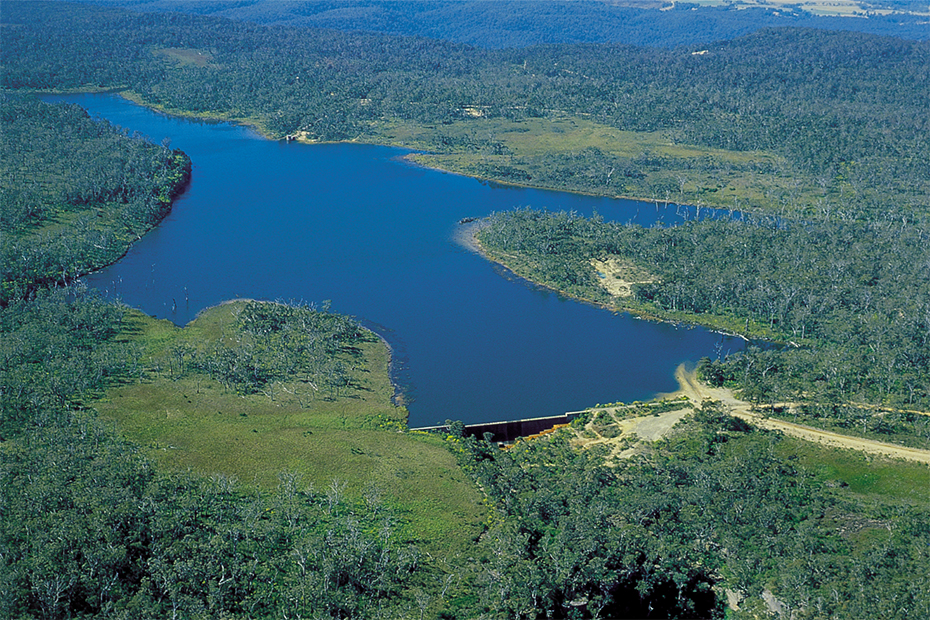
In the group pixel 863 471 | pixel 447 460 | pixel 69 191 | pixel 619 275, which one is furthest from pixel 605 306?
pixel 69 191

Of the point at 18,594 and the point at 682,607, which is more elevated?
the point at 18,594

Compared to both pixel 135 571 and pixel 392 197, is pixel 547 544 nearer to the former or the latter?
pixel 135 571

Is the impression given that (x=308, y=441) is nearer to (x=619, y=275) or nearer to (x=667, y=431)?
(x=667, y=431)

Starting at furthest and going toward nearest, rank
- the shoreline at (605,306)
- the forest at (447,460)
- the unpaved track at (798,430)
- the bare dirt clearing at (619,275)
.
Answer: the bare dirt clearing at (619,275) < the shoreline at (605,306) < the unpaved track at (798,430) < the forest at (447,460)

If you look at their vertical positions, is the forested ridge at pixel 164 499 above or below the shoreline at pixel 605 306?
above

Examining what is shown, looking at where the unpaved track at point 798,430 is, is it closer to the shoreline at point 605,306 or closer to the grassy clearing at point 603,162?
the shoreline at point 605,306

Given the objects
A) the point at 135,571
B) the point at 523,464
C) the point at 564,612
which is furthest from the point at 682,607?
the point at 135,571

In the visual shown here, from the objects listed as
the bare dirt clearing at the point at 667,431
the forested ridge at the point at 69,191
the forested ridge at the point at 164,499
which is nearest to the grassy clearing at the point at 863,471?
the bare dirt clearing at the point at 667,431
